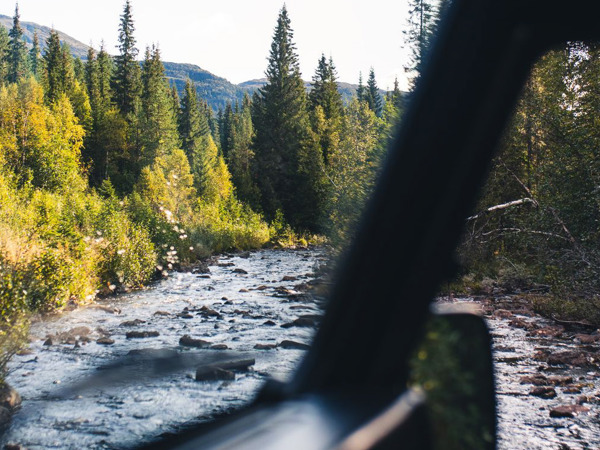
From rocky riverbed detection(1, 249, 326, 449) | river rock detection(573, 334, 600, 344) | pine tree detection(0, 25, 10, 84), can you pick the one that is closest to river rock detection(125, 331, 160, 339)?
rocky riverbed detection(1, 249, 326, 449)

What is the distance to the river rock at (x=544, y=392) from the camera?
22.0 ft

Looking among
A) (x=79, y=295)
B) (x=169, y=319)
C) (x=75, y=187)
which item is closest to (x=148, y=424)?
(x=169, y=319)

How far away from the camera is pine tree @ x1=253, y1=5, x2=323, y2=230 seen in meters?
41.7

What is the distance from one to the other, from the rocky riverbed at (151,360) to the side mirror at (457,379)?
0.35 meters

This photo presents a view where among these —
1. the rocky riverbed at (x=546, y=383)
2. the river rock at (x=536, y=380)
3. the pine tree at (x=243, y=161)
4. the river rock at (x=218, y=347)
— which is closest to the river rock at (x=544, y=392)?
the rocky riverbed at (x=546, y=383)

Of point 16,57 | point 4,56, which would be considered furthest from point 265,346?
point 16,57

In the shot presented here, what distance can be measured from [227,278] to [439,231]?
18381 mm

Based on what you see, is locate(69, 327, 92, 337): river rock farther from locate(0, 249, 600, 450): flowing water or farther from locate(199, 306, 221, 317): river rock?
locate(199, 306, 221, 317): river rock

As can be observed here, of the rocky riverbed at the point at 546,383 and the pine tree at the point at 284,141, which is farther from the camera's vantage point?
the pine tree at the point at 284,141

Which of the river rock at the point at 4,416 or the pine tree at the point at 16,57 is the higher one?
the pine tree at the point at 16,57

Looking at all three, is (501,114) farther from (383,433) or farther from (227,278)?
(227,278)

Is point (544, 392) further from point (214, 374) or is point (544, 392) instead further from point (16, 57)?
point (16, 57)

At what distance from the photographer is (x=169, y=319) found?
11.8 m

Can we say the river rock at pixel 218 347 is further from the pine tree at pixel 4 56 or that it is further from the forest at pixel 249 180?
the pine tree at pixel 4 56
